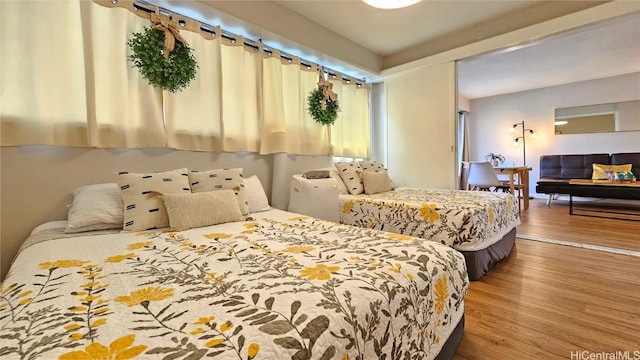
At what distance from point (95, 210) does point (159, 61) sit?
1.18 metres

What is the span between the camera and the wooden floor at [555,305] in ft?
4.45

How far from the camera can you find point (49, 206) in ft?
6.05

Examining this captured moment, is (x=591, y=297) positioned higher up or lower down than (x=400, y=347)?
lower down

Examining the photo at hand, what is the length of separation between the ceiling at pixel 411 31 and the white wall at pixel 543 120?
0.59m

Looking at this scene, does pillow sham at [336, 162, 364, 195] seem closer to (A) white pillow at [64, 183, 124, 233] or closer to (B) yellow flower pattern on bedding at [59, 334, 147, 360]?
(A) white pillow at [64, 183, 124, 233]

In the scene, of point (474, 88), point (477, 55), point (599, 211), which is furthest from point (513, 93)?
point (477, 55)

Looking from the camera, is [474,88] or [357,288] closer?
[357,288]

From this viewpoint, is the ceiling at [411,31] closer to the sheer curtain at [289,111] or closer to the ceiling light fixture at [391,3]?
the sheer curtain at [289,111]

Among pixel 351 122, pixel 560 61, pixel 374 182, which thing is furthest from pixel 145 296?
pixel 560 61

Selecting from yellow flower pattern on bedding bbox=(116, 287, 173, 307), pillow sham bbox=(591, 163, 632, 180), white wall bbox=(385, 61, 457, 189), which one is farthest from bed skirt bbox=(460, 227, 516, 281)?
pillow sham bbox=(591, 163, 632, 180)

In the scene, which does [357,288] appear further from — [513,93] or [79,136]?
[513,93]

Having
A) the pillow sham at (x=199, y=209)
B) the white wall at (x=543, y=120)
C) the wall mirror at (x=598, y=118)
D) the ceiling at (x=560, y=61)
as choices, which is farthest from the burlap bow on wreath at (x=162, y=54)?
the wall mirror at (x=598, y=118)

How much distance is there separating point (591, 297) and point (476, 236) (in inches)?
29.3

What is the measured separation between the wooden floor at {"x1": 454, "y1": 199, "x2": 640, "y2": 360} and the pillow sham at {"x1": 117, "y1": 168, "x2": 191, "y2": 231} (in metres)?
1.82
